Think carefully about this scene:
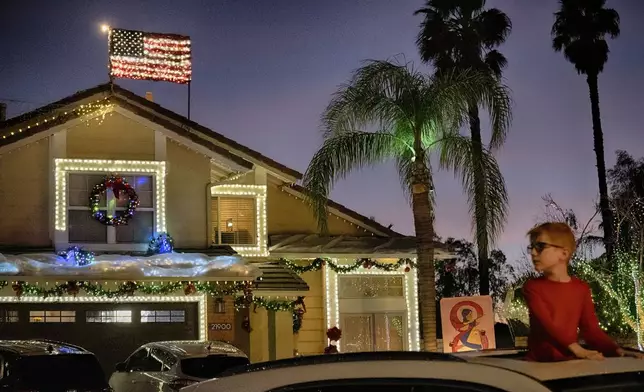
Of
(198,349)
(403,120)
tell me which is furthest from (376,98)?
(198,349)

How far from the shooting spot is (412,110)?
16141 millimetres

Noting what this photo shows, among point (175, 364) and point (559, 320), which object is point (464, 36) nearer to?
point (175, 364)

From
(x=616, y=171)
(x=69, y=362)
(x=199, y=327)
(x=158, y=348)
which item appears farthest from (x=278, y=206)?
(x=616, y=171)

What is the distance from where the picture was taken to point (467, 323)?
13984 mm

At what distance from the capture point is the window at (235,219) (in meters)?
22.0

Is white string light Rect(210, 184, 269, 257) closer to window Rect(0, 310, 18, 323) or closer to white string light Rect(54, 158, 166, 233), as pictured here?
white string light Rect(54, 158, 166, 233)

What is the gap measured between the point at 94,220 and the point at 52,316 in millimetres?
2313

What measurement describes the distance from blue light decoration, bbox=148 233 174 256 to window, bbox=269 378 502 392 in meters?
16.2

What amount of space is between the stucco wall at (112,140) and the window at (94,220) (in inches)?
20.5

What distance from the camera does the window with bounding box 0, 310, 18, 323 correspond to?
745 inches

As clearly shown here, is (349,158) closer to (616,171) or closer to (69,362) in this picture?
(69,362)

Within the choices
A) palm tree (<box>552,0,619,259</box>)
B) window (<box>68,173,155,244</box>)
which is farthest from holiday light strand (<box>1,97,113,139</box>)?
palm tree (<box>552,0,619,259</box>)

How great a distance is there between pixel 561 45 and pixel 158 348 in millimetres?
27148


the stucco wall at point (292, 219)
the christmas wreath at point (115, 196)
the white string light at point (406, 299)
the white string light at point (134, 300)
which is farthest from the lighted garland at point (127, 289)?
the stucco wall at point (292, 219)
